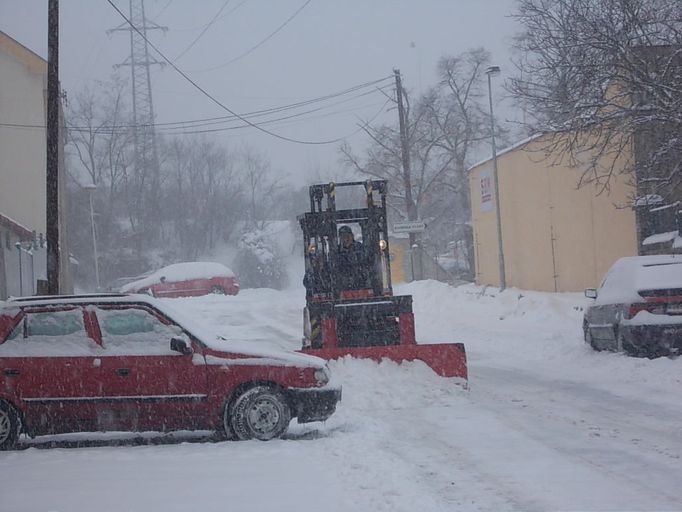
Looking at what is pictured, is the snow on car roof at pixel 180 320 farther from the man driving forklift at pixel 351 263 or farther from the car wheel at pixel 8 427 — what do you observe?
the man driving forklift at pixel 351 263

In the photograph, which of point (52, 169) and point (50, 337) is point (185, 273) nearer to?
point (52, 169)

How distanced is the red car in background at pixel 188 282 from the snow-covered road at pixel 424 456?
2836 centimetres

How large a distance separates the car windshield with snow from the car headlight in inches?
239

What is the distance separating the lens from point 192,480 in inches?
283

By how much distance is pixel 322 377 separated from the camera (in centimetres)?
934

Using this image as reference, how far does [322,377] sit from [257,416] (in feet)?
2.77

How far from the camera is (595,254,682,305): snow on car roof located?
13.4m

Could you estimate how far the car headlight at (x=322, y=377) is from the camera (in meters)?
9.30

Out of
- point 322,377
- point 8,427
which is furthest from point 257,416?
point 8,427

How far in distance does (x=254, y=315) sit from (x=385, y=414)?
19542 mm

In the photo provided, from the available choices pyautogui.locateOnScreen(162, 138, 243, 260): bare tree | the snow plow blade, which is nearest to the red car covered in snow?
the snow plow blade

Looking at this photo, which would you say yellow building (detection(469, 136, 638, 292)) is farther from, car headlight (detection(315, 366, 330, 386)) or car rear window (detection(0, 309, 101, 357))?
car rear window (detection(0, 309, 101, 357))

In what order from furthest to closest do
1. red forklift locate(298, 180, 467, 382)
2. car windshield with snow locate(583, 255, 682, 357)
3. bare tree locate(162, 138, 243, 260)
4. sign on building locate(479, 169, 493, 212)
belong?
bare tree locate(162, 138, 243, 260), sign on building locate(479, 169, 493, 212), car windshield with snow locate(583, 255, 682, 357), red forklift locate(298, 180, 467, 382)

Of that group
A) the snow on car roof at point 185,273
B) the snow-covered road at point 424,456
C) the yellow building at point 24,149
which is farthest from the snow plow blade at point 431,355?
the snow on car roof at point 185,273
